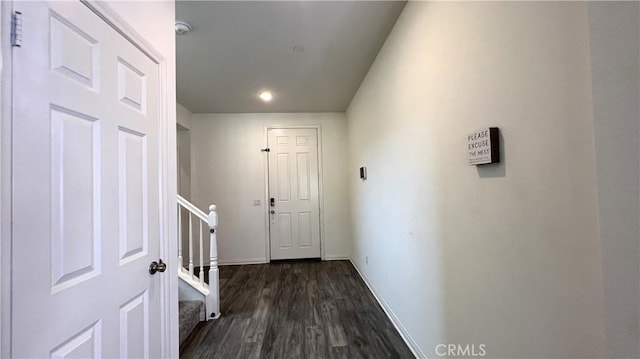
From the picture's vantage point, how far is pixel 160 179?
1.37 m

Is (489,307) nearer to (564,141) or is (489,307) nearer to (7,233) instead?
(564,141)

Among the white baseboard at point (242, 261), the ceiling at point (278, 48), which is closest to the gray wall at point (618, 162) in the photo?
the ceiling at point (278, 48)

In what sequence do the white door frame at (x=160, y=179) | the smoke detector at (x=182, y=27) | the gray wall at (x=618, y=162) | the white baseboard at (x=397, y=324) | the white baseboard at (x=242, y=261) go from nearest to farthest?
1. the gray wall at (x=618, y=162)
2. the white door frame at (x=160, y=179)
3. the white baseboard at (x=397, y=324)
4. the smoke detector at (x=182, y=27)
5. the white baseboard at (x=242, y=261)

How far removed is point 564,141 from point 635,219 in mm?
300

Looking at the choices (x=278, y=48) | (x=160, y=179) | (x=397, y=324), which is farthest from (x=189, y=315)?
(x=278, y=48)

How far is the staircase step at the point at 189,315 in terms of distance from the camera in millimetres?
2147

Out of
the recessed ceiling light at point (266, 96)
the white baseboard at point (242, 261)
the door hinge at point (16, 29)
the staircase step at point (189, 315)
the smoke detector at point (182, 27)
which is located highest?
the recessed ceiling light at point (266, 96)

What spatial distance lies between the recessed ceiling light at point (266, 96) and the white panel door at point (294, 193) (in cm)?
77

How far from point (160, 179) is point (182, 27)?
135 cm

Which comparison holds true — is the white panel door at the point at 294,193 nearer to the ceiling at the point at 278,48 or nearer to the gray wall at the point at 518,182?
the ceiling at the point at 278,48
